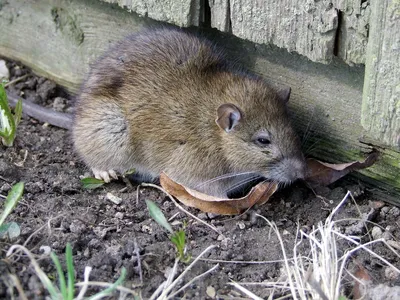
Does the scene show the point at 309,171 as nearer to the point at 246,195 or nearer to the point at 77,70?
the point at 246,195

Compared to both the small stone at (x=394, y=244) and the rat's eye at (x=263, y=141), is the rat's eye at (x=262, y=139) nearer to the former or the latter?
the rat's eye at (x=263, y=141)

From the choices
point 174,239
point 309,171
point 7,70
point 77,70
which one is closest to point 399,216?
point 309,171

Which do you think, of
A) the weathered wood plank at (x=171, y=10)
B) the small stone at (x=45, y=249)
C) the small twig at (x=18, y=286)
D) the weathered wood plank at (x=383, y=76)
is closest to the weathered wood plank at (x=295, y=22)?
the weathered wood plank at (x=171, y=10)

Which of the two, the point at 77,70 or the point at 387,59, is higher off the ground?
the point at 387,59

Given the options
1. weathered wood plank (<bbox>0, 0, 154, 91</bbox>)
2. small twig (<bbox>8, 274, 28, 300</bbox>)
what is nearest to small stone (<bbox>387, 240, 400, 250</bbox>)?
small twig (<bbox>8, 274, 28, 300</bbox>)

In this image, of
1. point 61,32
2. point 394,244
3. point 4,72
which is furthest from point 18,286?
point 4,72

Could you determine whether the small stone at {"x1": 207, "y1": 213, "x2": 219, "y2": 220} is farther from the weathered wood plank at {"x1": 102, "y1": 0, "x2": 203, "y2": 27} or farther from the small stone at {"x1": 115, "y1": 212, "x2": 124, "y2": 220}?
the weathered wood plank at {"x1": 102, "y1": 0, "x2": 203, "y2": 27}

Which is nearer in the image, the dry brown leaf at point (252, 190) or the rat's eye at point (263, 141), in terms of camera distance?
the dry brown leaf at point (252, 190)
